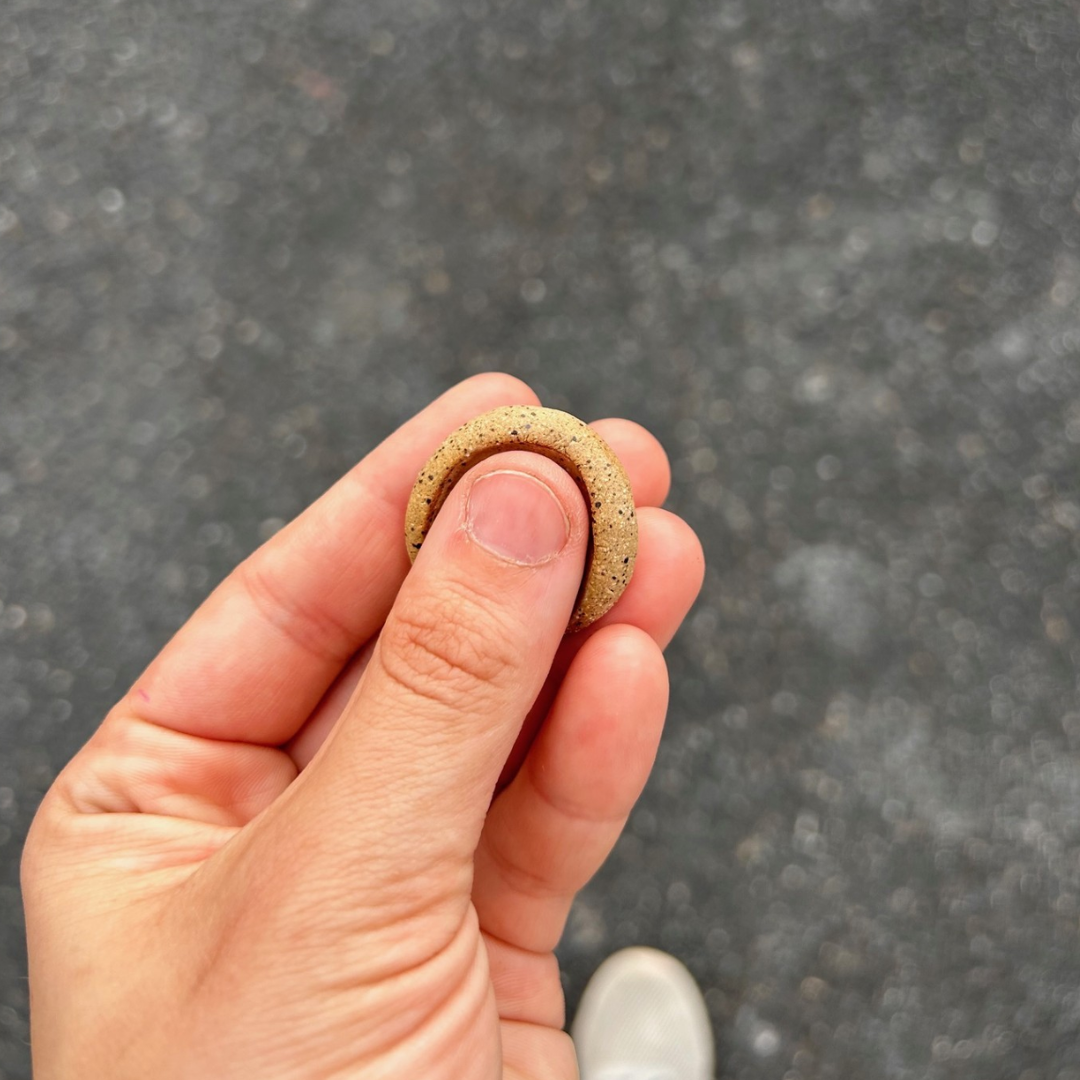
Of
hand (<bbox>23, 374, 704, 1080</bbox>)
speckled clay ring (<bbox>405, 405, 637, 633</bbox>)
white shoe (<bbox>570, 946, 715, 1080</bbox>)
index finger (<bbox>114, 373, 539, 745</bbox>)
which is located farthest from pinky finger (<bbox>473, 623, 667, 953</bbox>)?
white shoe (<bbox>570, 946, 715, 1080</bbox>)

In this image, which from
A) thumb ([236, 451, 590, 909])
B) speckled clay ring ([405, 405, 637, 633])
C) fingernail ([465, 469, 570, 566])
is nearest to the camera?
thumb ([236, 451, 590, 909])

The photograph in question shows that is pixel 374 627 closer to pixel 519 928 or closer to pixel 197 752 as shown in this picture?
pixel 197 752

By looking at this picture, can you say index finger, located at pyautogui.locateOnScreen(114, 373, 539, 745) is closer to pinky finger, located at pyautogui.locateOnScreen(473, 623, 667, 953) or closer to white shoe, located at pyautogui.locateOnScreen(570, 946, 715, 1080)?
pinky finger, located at pyautogui.locateOnScreen(473, 623, 667, 953)

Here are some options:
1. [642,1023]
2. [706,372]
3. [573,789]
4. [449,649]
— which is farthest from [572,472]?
[642,1023]

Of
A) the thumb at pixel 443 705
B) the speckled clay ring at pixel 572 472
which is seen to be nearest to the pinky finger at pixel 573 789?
the speckled clay ring at pixel 572 472

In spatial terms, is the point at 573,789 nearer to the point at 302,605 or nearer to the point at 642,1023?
the point at 302,605

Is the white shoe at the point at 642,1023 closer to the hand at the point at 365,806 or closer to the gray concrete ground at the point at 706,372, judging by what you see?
the gray concrete ground at the point at 706,372
